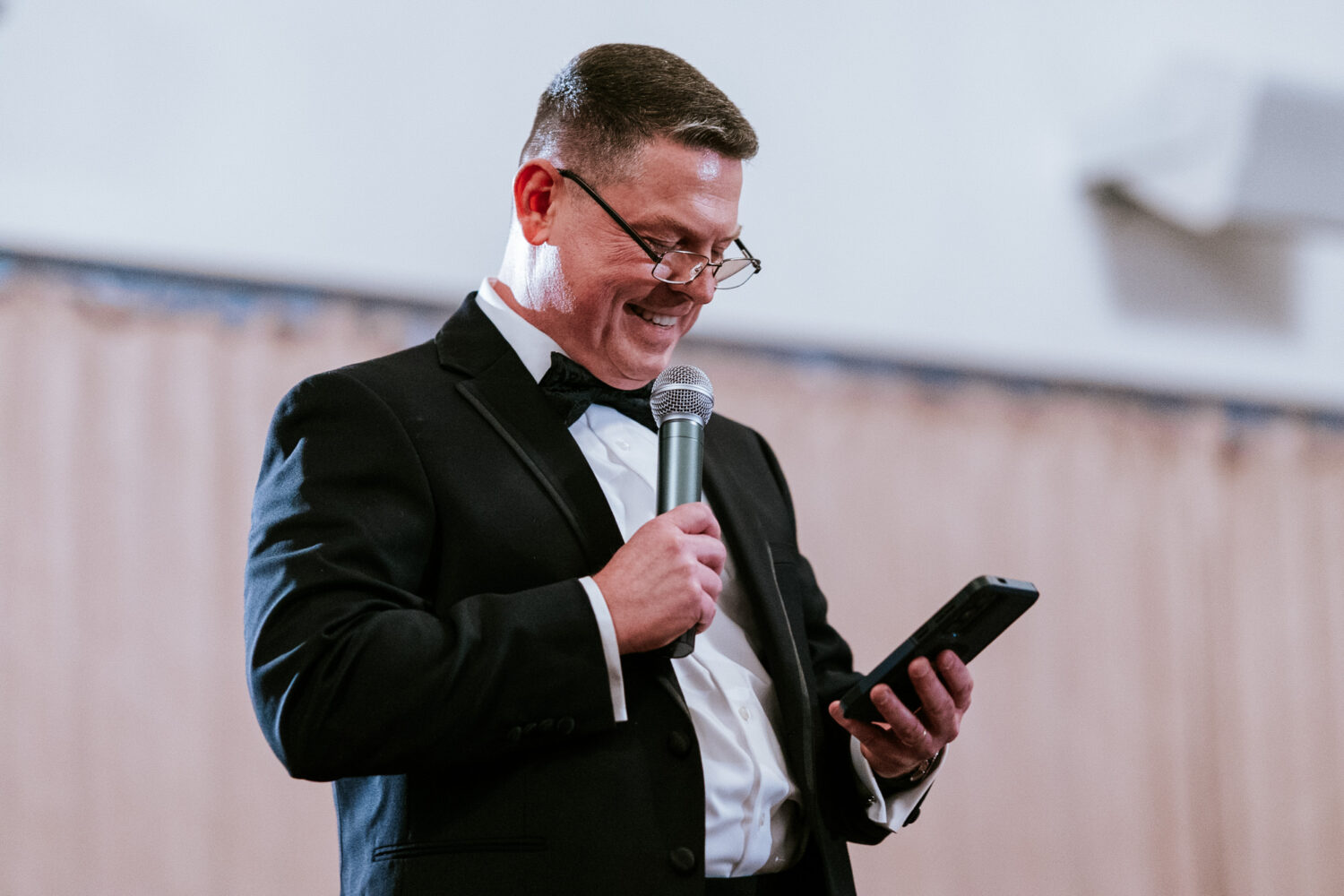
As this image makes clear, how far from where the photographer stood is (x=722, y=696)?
1562mm

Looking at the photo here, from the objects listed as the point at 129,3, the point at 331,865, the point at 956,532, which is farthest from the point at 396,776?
the point at 956,532

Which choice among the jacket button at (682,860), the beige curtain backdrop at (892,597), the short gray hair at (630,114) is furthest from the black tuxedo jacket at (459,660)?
the beige curtain backdrop at (892,597)

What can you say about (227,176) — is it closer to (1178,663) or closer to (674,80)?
(674,80)

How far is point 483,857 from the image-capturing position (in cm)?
134

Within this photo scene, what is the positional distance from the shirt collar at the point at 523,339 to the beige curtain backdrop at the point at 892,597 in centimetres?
169

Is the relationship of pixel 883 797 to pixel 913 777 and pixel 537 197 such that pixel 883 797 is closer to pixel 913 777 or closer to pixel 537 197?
pixel 913 777

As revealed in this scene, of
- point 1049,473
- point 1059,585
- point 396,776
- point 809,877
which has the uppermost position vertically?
point 1049,473

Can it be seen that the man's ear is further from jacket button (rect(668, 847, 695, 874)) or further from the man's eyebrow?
jacket button (rect(668, 847, 695, 874))

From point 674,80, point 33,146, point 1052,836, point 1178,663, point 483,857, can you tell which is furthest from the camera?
point 1178,663

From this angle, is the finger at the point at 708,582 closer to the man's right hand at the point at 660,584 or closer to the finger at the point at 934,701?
the man's right hand at the point at 660,584

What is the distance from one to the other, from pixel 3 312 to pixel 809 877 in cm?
236

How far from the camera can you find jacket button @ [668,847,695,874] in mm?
1377

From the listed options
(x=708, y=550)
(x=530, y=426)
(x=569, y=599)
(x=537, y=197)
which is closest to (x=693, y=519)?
(x=708, y=550)

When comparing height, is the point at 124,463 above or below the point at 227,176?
below
